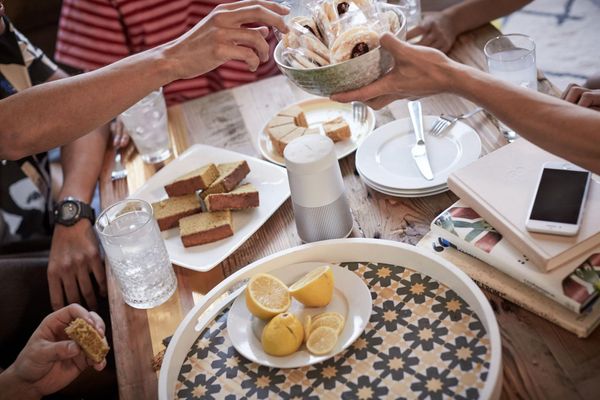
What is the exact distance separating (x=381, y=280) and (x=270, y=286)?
0.67ft

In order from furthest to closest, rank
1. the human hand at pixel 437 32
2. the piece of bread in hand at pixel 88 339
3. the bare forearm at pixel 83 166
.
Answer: the human hand at pixel 437 32 < the bare forearm at pixel 83 166 < the piece of bread in hand at pixel 88 339

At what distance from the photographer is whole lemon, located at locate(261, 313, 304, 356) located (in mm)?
998

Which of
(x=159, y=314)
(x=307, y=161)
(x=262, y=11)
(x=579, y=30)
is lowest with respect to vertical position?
(x=579, y=30)

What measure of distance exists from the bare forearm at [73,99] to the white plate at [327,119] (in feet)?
1.13

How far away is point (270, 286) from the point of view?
43.1 inches

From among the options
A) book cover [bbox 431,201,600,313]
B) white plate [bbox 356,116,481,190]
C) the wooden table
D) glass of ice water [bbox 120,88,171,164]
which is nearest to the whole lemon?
the wooden table

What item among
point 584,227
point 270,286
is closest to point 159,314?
point 270,286

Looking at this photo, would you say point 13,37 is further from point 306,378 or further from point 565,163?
point 565,163

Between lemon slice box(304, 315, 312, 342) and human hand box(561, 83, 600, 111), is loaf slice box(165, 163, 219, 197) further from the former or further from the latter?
human hand box(561, 83, 600, 111)

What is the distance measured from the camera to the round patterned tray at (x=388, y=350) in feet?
3.06

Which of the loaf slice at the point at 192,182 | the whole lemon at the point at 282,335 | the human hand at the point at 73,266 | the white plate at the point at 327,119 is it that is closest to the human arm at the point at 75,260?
the human hand at the point at 73,266

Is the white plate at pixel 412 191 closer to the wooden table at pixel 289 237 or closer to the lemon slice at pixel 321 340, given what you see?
the wooden table at pixel 289 237

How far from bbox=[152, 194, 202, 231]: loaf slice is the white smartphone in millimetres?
739

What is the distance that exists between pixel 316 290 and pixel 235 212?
1.39 ft
